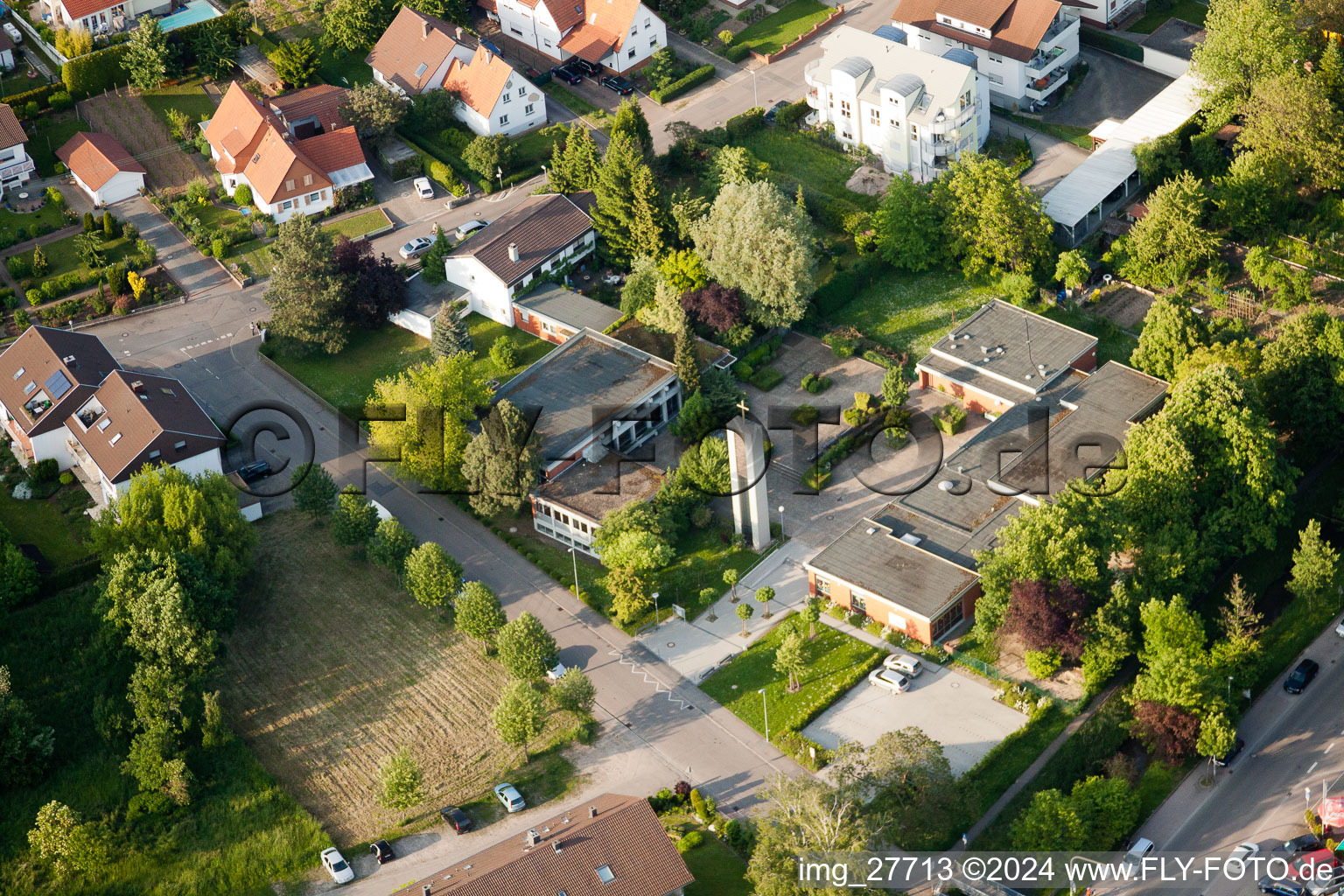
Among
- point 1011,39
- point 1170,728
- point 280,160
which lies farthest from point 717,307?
point 1170,728

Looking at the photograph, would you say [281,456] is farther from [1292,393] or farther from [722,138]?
[1292,393]

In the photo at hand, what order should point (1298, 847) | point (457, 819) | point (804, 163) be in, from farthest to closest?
1. point (804, 163)
2. point (457, 819)
3. point (1298, 847)

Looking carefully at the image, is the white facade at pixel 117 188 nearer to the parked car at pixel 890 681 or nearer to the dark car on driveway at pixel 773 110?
the dark car on driveway at pixel 773 110

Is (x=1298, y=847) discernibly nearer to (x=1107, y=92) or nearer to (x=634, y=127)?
(x=634, y=127)

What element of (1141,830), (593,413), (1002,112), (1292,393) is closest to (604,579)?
(593,413)

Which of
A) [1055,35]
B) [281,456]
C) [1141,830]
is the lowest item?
[1141,830]

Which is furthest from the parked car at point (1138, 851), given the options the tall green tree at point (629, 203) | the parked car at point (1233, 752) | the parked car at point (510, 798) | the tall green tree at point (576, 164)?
the tall green tree at point (576, 164)
